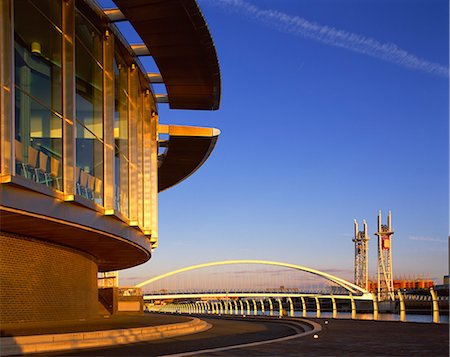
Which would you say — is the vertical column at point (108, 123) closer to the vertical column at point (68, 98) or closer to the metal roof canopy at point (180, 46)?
the metal roof canopy at point (180, 46)

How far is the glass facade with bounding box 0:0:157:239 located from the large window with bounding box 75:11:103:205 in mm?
30

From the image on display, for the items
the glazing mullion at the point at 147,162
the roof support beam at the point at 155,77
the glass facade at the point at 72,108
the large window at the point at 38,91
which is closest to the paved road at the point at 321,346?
the glass facade at the point at 72,108

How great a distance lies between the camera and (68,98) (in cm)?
1831

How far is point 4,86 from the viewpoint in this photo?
50.1ft

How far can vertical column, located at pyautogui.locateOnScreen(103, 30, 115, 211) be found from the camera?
2075 cm

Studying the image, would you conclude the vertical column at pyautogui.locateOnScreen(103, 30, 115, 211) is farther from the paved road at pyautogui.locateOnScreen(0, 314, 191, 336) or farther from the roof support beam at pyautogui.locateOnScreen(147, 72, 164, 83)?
the roof support beam at pyautogui.locateOnScreen(147, 72, 164, 83)

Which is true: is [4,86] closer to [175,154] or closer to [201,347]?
[201,347]

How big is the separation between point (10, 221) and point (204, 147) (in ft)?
56.6

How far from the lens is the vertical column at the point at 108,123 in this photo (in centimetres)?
2075

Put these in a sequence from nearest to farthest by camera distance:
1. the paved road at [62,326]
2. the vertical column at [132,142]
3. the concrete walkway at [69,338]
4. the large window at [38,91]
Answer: the concrete walkway at [69,338] < the paved road at [62,326] < the large window at [38,91] < the vertical column at [132,142]

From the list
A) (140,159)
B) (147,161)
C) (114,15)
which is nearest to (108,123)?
(114,15)

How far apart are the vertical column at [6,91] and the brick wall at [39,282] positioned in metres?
→ 4.25

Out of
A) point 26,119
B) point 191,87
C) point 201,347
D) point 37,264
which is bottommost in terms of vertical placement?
point 201,347

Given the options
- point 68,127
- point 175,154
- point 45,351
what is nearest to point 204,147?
point 175,154
